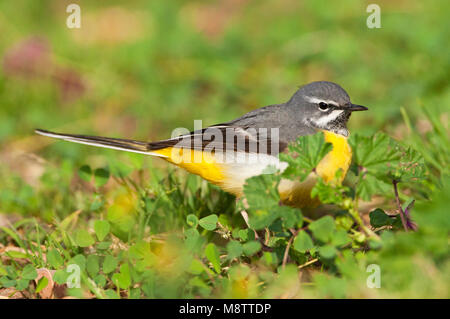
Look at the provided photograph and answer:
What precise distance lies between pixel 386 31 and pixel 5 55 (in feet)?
19.4

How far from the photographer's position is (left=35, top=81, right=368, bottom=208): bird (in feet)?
14.6

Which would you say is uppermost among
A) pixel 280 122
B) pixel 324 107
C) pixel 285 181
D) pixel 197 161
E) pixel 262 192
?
pixel 324 107

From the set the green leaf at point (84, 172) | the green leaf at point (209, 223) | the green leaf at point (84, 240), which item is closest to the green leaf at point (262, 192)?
the green leaf at point (209, 223)

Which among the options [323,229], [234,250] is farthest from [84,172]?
[323,229]

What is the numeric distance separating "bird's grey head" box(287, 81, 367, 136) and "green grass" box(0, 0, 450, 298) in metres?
0.56

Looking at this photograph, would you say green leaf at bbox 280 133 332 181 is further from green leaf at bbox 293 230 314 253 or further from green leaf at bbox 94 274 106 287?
green leaf at bbox 94 274 106 287

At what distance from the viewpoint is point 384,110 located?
705 centimetres

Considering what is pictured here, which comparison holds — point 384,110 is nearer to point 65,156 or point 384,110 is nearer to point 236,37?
point 236,37

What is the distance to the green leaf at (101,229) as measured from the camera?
4.20m

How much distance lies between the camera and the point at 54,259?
3965 millimetres

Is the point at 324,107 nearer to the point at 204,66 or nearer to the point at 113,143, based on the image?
the point at 113,143

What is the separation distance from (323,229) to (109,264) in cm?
148

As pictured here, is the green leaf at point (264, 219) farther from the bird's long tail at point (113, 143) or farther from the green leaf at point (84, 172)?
the green leaf at point (84, 172)

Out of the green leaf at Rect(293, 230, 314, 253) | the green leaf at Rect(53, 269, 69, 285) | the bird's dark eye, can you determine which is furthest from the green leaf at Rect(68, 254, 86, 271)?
the bird's dark eye
